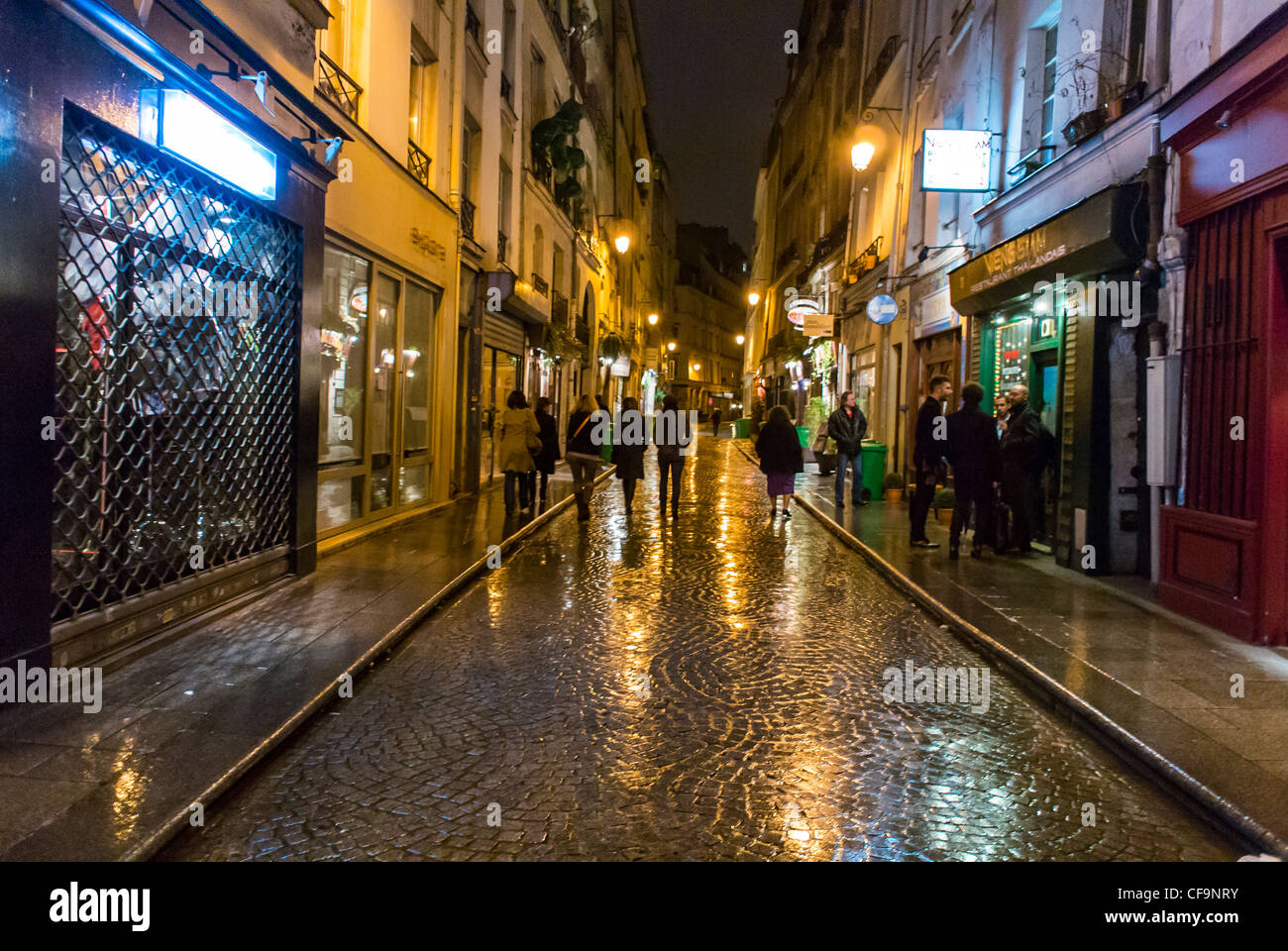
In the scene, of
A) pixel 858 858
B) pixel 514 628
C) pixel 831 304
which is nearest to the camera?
pixel 858 858

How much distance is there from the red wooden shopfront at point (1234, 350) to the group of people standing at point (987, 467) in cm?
266

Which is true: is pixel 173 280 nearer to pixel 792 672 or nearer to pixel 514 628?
pixel 514 628

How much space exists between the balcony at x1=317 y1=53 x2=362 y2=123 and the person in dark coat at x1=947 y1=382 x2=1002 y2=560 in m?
7.52

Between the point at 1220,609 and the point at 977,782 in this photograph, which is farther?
the point at 1220,609

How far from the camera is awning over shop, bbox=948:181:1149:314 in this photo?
8914 mm

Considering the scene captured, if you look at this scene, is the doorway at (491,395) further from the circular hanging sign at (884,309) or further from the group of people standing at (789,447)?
the circular hanging sign at (884,309)

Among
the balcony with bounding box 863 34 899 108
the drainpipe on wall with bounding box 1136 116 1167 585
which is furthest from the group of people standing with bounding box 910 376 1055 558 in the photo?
the balcony with bounding box 863 34 899 108

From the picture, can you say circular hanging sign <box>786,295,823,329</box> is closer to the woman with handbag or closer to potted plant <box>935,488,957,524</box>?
potted plant <box>935,488,957,524</box>

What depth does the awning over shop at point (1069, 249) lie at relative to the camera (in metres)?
8.91

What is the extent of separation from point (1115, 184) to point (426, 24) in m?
9.40

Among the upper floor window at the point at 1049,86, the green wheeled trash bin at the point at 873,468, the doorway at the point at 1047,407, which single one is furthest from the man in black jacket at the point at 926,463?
the green wheeled trash bin at the point at 873,468

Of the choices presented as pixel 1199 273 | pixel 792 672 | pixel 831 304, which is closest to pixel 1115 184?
pixel 1199 273

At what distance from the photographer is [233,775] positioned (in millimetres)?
4164

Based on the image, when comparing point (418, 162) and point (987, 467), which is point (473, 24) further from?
point (987, 467)
